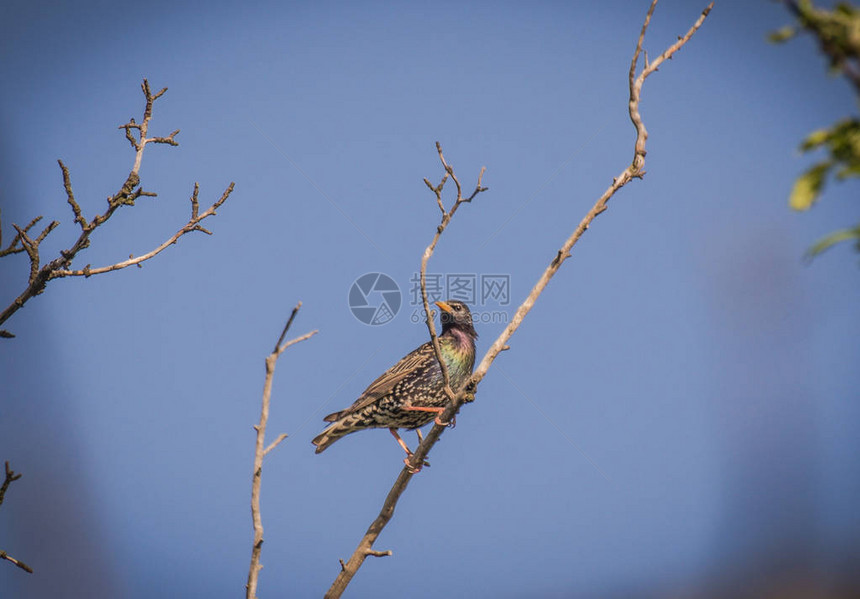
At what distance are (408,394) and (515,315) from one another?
372 centimetres

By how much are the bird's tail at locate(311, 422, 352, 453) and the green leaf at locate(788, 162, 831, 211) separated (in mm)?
7748

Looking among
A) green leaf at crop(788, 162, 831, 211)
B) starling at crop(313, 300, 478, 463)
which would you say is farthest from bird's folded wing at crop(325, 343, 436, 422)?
green leaf at crop(788, 162, 831, 211)

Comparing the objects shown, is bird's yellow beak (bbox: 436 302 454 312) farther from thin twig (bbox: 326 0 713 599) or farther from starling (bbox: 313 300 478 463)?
thin twig (bbox: 326 0 713 599)

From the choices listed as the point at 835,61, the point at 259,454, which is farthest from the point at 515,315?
the point at 835,61

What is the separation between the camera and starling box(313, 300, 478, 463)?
9.12 metres

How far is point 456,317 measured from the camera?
9.95 metres

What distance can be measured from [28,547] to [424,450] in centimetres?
1162

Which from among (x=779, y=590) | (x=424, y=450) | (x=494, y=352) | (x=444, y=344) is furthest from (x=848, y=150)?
(x=779, y=590)

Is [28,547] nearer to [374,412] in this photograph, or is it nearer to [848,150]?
[374,412]

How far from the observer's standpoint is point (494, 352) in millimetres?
5703

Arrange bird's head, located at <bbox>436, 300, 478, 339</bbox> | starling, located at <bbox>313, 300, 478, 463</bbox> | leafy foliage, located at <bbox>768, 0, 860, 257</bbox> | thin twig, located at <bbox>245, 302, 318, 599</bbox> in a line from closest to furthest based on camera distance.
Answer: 1. leafy foliage, located at <bbox>768, 0, 860, 257</bbox>
2. thin twig, located at <bbox>245, 302, 318, 599</bbox>
3. starling, located at <bbox>313, 300, 478, 463</bbox>
4. bird's head, located at <bbox>436, 300, 478, 339</bbox>

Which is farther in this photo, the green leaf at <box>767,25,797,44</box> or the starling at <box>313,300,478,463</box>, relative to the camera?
the starling at <box>313,300,478,463</box>

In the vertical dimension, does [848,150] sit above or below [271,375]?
above

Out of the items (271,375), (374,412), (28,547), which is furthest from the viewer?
(28,547)
